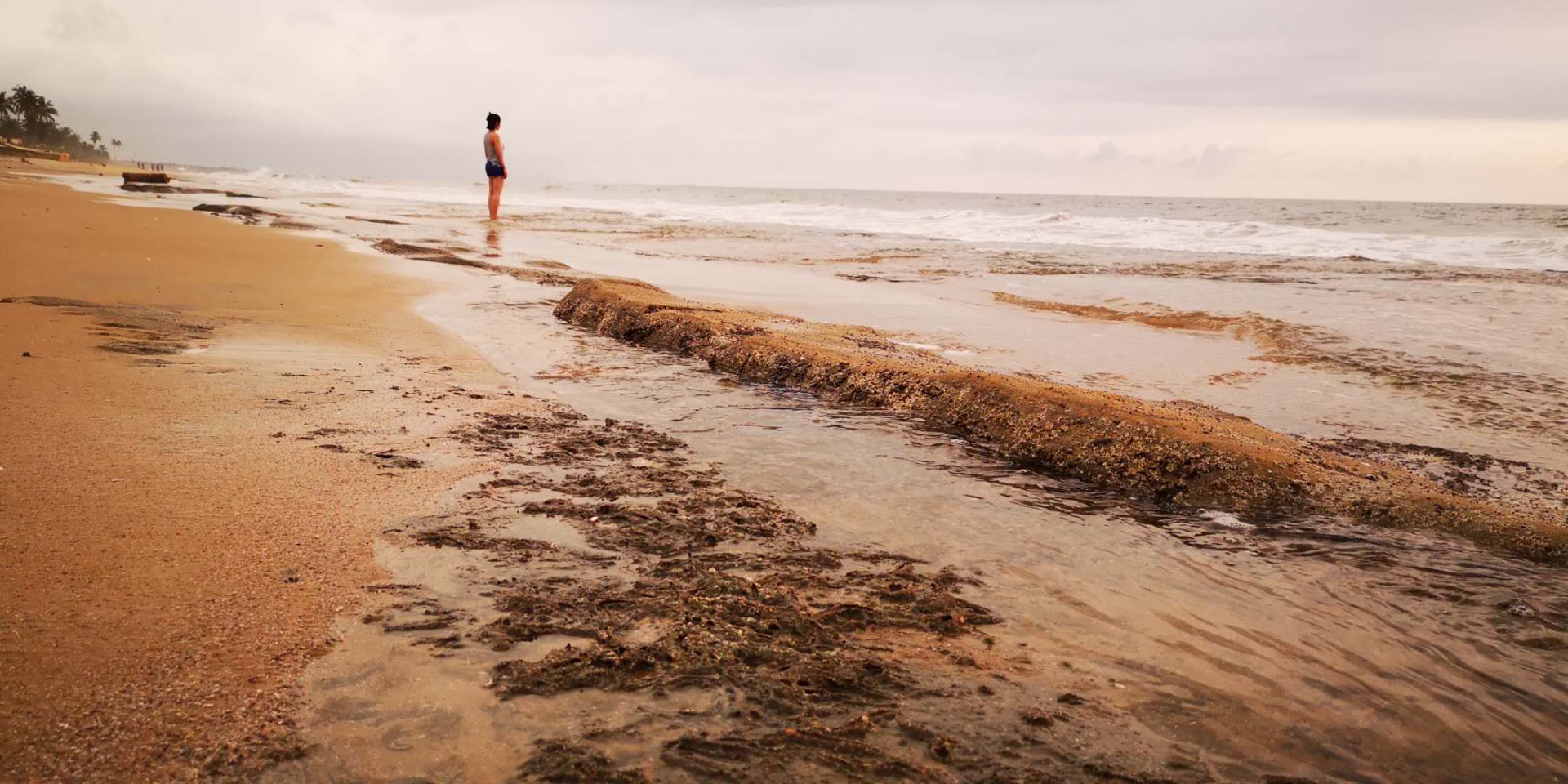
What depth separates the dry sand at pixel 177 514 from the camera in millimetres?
1475

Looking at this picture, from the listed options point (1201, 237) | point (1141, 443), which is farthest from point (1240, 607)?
point (1201, 237)

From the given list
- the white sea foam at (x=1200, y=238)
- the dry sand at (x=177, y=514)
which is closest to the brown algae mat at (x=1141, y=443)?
the dry sand at (x=177, y=514)

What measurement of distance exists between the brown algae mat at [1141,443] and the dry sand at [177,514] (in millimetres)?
1844

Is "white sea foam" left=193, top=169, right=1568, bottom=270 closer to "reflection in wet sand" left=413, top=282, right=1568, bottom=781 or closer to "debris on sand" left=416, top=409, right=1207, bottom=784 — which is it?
"reflection in wet sand" left=413, top=282, right=1568, bottom=781

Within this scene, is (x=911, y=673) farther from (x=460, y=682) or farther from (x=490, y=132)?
(x=490, y=132)

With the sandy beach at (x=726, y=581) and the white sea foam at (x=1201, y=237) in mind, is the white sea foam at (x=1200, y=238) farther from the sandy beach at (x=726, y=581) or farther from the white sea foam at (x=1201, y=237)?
the sandy beach at (x=726, y=581)

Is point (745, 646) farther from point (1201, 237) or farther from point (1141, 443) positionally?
point (1201, 237)

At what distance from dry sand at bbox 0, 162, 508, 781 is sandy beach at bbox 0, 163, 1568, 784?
11 millimetres

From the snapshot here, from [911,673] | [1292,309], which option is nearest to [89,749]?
[911,673]

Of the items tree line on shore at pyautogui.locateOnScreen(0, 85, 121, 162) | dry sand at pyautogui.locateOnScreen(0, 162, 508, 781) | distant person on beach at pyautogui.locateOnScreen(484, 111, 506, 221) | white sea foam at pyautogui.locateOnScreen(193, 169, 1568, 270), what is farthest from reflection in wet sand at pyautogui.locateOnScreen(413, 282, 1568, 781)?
tree line on shore at pyautogui.locateOnScreen(0, 85, 121, 162)

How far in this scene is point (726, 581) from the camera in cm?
218

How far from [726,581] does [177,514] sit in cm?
149

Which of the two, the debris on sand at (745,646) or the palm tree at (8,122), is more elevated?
the palm tree at (8,122)

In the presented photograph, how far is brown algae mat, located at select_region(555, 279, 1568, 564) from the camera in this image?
2889mm
